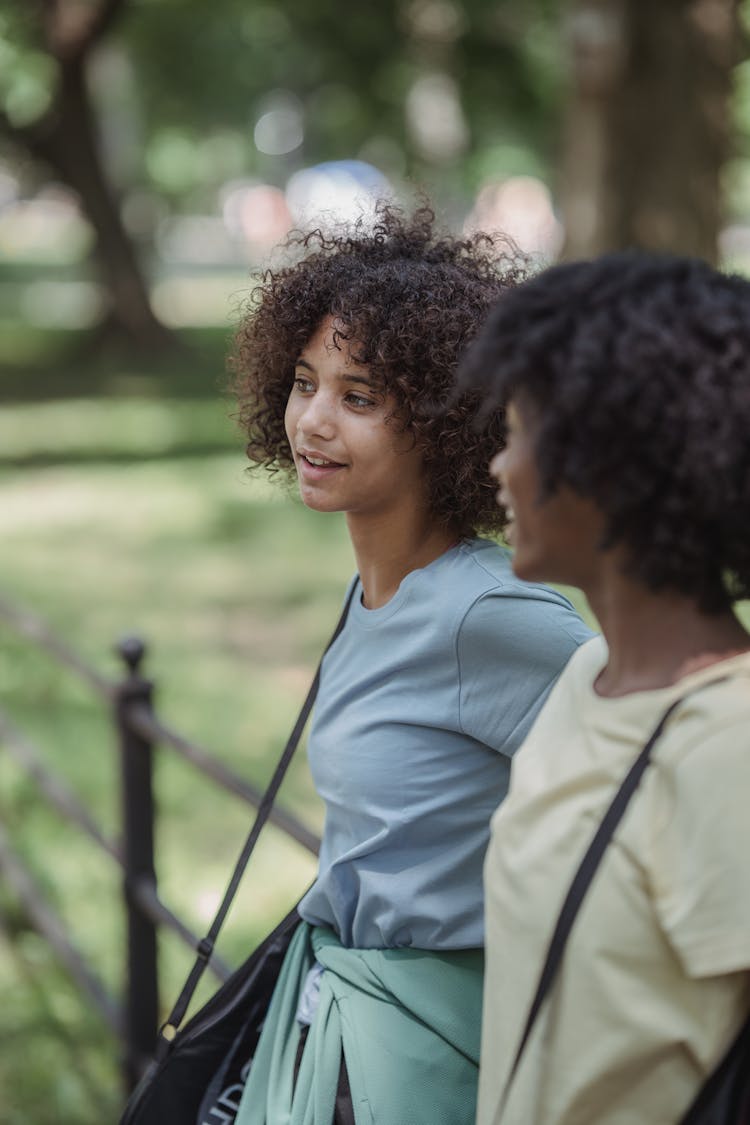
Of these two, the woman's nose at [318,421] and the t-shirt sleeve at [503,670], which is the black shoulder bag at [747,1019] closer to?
the t-shirt sleeve at [503,670]

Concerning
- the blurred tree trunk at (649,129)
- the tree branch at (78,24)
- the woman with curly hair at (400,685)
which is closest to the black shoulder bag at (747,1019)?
the woman with curly hair at (400,685)

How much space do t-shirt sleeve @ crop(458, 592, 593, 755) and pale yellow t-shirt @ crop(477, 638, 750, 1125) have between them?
0.33 metres

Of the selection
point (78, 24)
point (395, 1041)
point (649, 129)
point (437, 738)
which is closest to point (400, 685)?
point (437, 738)

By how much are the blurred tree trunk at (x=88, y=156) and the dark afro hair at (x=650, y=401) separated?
17.8m

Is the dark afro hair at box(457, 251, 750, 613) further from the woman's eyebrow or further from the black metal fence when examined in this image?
the black metal fence

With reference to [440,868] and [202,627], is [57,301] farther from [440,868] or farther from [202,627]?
[440,868]

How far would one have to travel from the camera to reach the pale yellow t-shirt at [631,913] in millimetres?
1082

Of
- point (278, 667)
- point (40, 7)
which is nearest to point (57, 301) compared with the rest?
point (40, 7)

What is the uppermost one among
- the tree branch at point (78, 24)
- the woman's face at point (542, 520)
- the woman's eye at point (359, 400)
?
the tree branch at point (78, 24)

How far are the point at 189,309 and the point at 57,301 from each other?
411 centimetres

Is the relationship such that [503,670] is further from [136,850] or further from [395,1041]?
[136,850]

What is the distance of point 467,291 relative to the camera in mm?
1708

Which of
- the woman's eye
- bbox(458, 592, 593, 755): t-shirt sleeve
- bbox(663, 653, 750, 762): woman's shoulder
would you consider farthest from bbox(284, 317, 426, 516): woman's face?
bbox(663, 653, 750, 762): woman's shoulder

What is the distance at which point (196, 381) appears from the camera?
17953 millimetres
